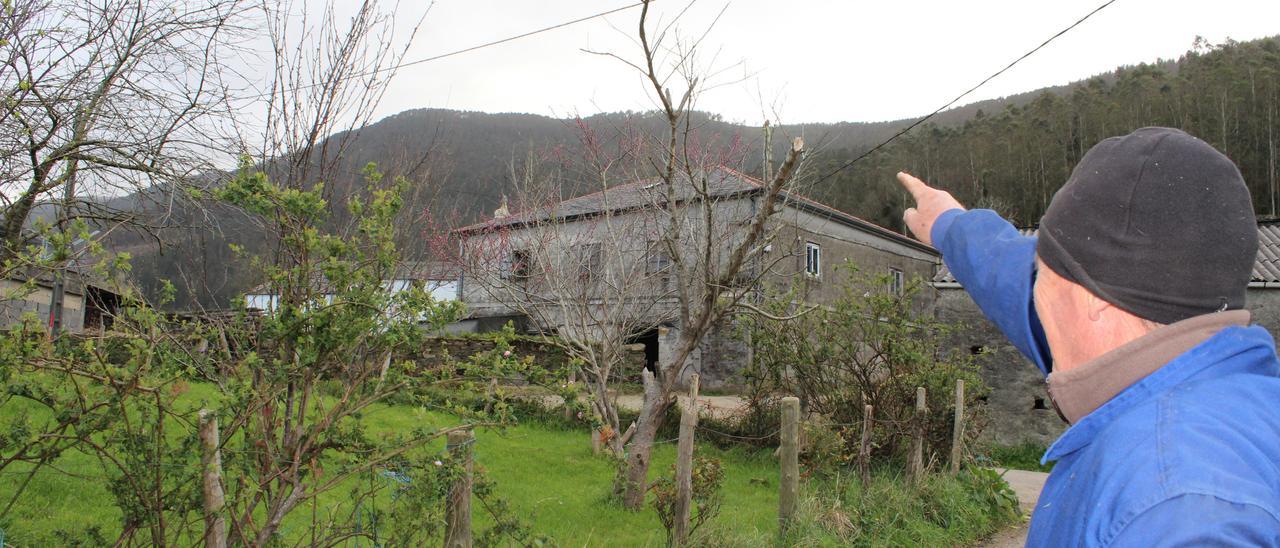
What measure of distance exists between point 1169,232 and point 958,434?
8.27 metres

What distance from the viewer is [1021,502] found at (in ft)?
28.1

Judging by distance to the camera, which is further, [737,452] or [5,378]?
[737,452]

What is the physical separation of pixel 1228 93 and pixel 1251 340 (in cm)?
4368

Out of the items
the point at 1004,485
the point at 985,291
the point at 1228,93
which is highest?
the point at 1228,93

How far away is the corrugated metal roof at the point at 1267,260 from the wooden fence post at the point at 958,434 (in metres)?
3.59

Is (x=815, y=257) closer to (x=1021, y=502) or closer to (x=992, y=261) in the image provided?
(x=1021, y=502)

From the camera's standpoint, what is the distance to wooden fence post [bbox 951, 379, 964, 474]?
8.45m

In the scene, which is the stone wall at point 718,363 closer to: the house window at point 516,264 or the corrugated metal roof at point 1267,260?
the corrugated metal roof at point 1267,260

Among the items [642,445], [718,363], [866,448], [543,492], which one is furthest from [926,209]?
[718,363]

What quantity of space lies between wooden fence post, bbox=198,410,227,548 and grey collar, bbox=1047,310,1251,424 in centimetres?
272

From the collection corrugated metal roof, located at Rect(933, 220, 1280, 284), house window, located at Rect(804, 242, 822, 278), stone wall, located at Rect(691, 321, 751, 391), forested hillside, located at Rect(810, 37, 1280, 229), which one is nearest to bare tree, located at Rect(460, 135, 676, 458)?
corrugated metal roof, located at Rect(933, 220, 1280, 284)

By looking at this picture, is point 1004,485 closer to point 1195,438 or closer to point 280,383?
point 280,383

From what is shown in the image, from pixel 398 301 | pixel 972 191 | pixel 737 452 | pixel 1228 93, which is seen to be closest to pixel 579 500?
pixel 737 452

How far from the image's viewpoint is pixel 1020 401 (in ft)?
44.7
